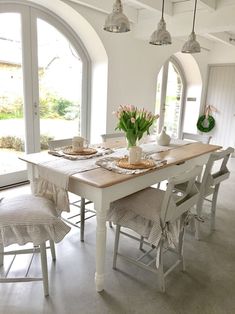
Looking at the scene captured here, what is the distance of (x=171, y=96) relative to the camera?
249 inches

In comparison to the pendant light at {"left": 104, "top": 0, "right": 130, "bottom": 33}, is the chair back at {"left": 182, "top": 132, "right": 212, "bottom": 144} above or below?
below

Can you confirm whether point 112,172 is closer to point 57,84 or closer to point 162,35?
point 162,35

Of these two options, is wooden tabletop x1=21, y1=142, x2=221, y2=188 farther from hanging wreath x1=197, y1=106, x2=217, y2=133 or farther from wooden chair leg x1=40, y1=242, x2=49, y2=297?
hanging wreath x1=197, y1=106, x2=217, y2=133

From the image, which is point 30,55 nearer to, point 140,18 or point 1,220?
point 140,18

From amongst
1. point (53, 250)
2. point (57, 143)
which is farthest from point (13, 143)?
point (53, 250)

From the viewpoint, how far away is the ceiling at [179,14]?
11.2 feet

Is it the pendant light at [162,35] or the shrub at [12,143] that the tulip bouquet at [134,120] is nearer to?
the pendant light at [162,35]

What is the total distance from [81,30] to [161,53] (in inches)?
69.3

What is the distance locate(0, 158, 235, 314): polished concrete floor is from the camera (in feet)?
5.38

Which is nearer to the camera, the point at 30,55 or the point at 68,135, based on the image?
the point at 30,55

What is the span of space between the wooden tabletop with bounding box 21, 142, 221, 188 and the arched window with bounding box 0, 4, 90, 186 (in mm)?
1483

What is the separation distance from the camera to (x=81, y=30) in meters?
3.77

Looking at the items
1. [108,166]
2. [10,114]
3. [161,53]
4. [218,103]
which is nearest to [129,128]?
[108,166]

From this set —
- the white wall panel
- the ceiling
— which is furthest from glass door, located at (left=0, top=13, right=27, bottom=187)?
the white wall panel
